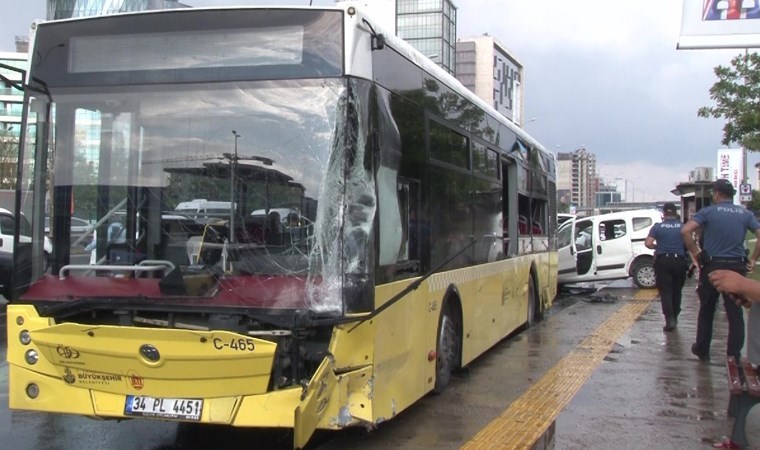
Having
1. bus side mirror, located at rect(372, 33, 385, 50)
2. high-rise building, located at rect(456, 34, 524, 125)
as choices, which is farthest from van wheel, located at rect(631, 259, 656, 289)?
high-rise building, located at rect(456, 34, 524, 125)

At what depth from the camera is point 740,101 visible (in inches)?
747

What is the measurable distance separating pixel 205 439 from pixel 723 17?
810cm

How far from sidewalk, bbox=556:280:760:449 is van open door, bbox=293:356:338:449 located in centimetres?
201

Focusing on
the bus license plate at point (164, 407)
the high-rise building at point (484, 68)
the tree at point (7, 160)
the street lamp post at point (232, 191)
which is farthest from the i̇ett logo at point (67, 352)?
the high-rise building at point (484, 68)

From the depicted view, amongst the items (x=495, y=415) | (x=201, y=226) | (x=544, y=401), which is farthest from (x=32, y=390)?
(x=544, y=401)

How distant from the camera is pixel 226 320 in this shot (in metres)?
4.60

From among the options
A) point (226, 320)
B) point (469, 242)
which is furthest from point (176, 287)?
point (469, 242)

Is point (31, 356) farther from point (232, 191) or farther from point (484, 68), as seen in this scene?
point (484, 68)

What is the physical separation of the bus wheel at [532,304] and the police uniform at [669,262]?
6.20 feet

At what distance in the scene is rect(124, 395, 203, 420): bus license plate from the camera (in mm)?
4582

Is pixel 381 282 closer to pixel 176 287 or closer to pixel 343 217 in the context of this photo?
pixel 343 217

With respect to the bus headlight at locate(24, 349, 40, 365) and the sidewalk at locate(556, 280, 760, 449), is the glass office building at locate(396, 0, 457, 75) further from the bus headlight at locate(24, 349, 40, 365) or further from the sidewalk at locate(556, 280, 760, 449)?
the bus headlight at locate(24, 349, 40, 365)

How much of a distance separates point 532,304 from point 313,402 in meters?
7.95

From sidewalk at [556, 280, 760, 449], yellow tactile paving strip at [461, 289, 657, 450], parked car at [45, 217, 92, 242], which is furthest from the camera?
sidewalk at [556, 280, 760, 449]
